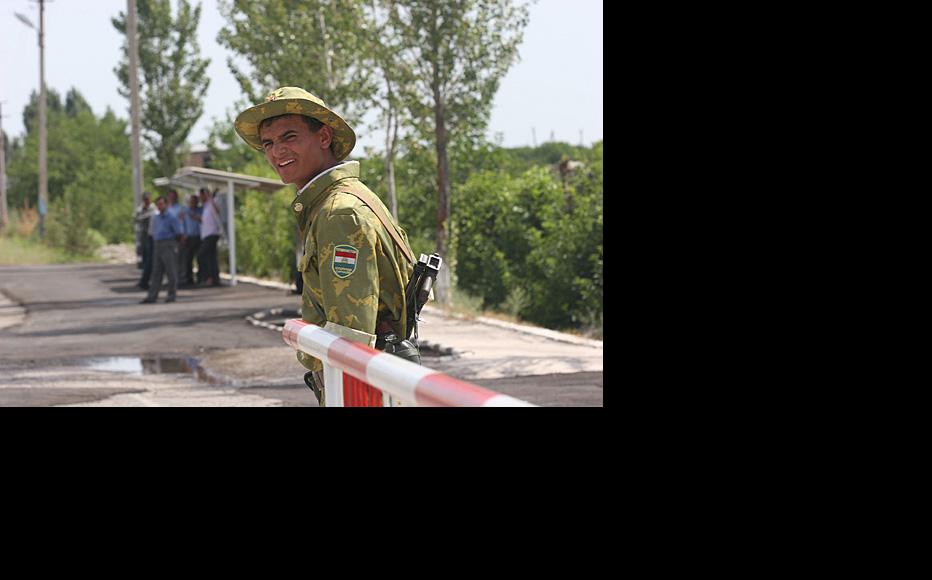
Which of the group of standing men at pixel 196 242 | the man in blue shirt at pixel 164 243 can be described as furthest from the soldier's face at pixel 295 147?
the group of standing men at pixel 196 242

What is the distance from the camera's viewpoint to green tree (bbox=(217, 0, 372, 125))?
64.3 ft

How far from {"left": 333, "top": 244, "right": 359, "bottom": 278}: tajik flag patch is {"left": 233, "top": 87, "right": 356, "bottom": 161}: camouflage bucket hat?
1.47ft

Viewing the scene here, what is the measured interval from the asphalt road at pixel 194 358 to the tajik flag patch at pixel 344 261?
6102 mm

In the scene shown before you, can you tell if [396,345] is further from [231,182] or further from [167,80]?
[167,80]

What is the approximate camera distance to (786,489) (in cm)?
380

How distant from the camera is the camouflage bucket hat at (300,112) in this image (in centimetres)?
377

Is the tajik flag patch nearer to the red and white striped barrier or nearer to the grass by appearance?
the red and white striped barrier

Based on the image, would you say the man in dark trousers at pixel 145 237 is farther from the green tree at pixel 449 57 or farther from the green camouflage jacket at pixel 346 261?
the green camouflage jacket at pixel 346 261

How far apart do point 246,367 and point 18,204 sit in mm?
60014

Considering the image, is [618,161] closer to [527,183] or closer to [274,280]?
[527,183]

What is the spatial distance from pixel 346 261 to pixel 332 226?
4.5 inches

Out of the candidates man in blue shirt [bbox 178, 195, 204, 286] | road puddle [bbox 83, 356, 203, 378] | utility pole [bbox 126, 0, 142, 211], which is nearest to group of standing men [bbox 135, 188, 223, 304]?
man in blue shirt [bbox 178, 195, 204, 286]

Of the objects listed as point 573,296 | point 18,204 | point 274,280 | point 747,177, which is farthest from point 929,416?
point 18,204

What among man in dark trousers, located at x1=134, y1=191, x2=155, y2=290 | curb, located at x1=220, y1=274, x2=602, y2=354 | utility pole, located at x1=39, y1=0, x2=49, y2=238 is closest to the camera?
curb, located at x1=220, y1=274, x2=602, y2=354
